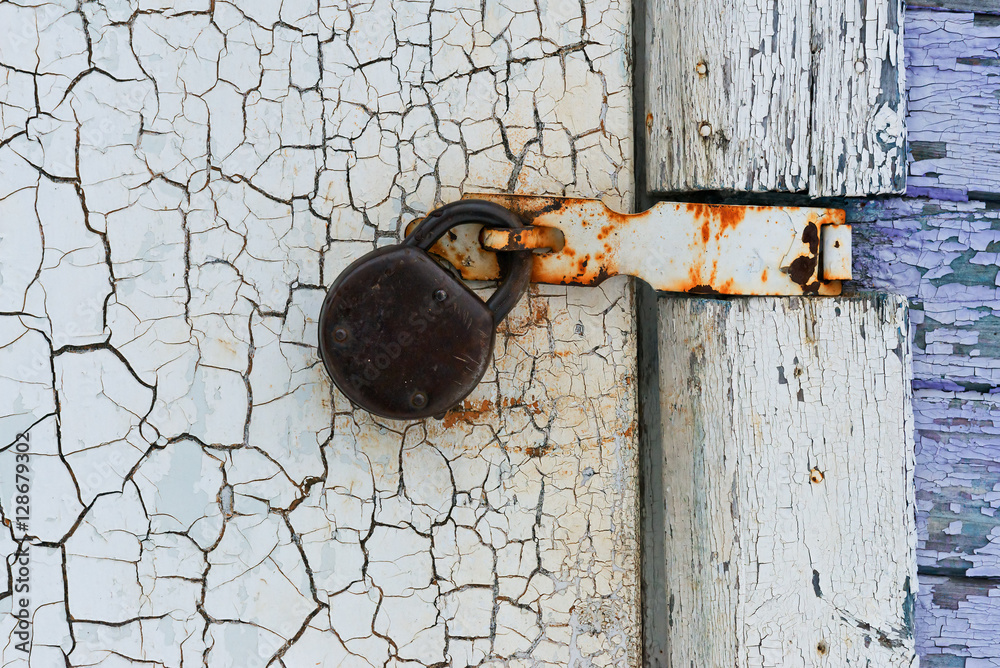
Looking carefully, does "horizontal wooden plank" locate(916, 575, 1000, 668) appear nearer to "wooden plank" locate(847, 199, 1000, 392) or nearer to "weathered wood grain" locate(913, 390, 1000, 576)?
"weathered wood grain" locate(913, 390, 1000, 576)

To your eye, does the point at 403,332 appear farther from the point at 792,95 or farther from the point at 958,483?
the point at 958,483

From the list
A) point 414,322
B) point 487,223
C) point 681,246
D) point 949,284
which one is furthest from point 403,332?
point 949,284

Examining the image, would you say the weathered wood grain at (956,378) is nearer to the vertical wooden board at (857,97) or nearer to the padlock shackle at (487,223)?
the vertical wooden board at (857,97)

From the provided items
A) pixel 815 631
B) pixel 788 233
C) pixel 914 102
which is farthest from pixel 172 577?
pixel 914 102

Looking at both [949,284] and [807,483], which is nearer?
[807,483]

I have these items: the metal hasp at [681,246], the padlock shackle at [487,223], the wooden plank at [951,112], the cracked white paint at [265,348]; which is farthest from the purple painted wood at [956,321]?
the padlock shackle at [487,223]

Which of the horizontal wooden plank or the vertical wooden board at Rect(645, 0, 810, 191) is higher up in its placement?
the vertical wooden board at Rect(645, 0, 810, 191)

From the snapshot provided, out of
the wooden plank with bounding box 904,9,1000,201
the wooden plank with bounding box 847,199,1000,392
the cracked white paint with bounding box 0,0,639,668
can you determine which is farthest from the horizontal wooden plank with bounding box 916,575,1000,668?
A: the wooden plank with bounding box 904,9,1000,201
